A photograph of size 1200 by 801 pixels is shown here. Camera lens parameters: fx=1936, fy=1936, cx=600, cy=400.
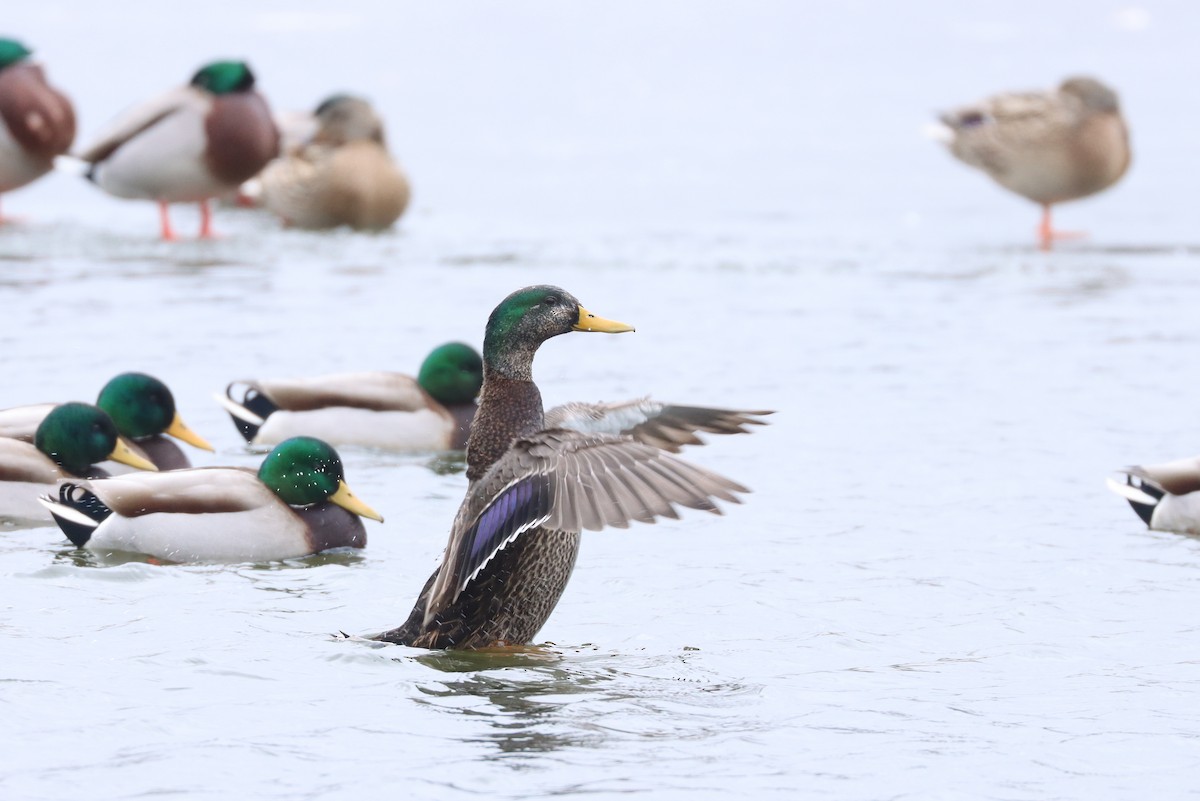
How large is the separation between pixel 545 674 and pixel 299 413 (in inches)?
132

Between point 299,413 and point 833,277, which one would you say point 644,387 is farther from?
point 833,277

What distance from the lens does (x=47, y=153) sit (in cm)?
1458

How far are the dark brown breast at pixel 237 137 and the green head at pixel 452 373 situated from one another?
591 centimetres

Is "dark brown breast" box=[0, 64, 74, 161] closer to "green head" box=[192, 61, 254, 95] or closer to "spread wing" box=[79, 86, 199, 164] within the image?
"spread wing" box=[79, 86, 199, 164]

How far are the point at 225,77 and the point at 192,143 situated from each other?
571 millimetres

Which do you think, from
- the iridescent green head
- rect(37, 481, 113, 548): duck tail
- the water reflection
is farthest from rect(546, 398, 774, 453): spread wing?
the iridescent green head

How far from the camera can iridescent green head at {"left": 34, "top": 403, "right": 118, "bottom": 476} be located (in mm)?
6676

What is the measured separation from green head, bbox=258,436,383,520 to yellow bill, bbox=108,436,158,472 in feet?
2.04

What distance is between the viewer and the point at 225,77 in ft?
45.3

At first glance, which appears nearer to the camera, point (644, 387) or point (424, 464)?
point (424, 464)

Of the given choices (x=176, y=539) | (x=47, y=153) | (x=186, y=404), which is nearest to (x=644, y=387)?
(x=186, y=404)

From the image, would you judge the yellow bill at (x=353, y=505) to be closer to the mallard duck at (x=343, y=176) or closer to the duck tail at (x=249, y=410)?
the duck tail at (x=249, y=410)

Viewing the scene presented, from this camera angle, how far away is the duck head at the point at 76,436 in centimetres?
668

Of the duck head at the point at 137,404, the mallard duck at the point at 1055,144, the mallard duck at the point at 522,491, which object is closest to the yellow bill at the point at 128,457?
the duck head at the point at 137,404
